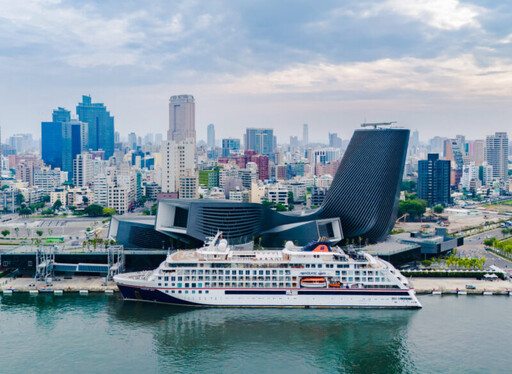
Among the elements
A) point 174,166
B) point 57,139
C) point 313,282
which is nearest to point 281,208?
point 174,166

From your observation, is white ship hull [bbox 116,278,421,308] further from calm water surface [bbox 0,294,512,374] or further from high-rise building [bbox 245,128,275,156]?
high-rise building [bbox 245,128,275,156]

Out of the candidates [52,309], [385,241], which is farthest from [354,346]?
[385,241]

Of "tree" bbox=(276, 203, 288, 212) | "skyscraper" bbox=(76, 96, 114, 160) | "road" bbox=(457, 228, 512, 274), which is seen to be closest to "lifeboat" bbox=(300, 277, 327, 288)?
"road" bbox=(457, 228, 512, 274)

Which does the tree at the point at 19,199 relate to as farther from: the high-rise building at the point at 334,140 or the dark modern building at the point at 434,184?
the high-rise building at the point at 334,140

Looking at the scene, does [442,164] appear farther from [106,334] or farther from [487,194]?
[106,334]

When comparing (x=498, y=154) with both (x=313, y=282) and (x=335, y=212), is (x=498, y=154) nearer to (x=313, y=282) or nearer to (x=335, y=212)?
(x=335, y=212)

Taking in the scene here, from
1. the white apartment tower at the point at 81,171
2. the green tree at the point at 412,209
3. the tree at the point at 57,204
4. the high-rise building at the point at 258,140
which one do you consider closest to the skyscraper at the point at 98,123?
the high-rise building at the point at 258,140

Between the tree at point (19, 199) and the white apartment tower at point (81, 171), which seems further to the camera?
the white apartment tower at point (81, 171)
